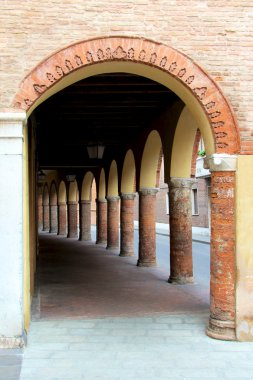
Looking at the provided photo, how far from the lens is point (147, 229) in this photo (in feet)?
47.5

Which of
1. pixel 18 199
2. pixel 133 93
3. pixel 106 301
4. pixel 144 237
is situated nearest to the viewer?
pixel 18 199

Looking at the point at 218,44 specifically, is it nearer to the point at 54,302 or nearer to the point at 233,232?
the point at 233,232

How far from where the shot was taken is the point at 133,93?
1058 centimetres

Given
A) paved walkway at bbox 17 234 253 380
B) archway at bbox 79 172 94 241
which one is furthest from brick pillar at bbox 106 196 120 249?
paved walkway at bbox 17 234 253 380

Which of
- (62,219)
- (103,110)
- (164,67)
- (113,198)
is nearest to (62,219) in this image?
(62,219)

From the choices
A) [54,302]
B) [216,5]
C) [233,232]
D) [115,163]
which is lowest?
[54,302]

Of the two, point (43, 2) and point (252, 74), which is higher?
point (43, 2)

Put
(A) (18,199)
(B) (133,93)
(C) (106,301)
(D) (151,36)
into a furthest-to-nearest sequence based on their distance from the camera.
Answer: (B) (133,93) → (C) (106,301) → (D) (151,36) → (A) (18,199)

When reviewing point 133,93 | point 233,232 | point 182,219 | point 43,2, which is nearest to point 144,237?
point 182,219

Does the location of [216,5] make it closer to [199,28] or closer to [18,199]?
[199,28]

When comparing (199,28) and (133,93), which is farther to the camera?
(133,93)

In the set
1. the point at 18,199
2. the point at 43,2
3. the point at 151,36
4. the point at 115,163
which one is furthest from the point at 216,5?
the point at 115,163

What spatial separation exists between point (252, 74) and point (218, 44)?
587 mm

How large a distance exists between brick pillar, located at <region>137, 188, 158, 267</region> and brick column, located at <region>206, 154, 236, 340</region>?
7.54 metres
